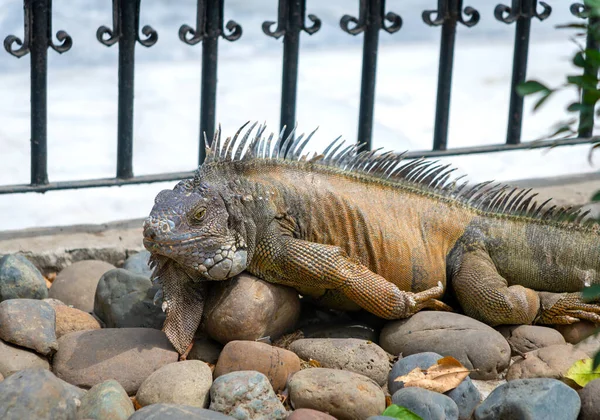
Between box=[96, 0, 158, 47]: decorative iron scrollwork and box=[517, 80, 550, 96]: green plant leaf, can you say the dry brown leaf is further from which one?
box=[96, 0, 158, 47]: decorative iron scrollwork

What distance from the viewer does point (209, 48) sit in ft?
24.3

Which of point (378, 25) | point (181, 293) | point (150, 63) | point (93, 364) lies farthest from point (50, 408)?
point (150, 63)

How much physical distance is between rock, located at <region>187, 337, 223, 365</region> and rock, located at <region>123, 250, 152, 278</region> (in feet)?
4.23

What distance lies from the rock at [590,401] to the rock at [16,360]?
302cm

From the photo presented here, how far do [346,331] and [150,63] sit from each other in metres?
11.6

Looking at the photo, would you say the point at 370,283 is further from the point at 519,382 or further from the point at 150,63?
the point at 150,63

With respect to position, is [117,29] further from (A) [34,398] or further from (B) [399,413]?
(B) [399,413]

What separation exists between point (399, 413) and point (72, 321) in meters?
2.23

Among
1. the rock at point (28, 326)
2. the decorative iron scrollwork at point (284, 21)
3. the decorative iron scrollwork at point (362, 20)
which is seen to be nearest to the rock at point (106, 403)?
the rock at point (28, 326)

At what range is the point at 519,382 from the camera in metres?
5.07

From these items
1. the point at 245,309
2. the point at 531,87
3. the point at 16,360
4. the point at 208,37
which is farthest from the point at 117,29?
the point at 531,87

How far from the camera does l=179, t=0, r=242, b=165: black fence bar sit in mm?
7297

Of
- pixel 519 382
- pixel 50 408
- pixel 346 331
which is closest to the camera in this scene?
pixel 50 408

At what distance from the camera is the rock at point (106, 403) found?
4.72 m
